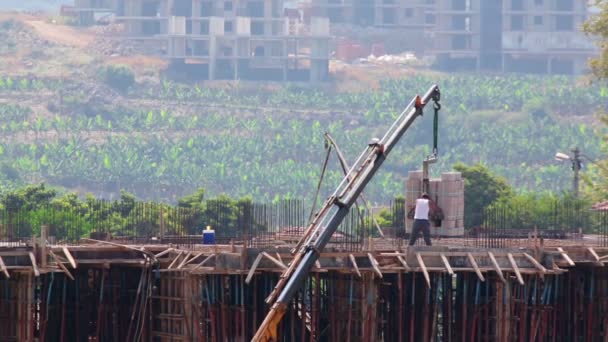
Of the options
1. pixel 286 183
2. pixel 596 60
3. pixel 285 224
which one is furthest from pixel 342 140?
pixel 285 224

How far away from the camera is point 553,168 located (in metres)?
188

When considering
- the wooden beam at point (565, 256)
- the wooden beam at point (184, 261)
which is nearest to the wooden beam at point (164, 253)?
the wooden beam at point (184, 261)

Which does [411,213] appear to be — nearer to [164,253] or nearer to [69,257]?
[164,253]

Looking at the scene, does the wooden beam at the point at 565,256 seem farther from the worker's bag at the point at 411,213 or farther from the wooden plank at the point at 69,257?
the wooden plank at the point at 69,257

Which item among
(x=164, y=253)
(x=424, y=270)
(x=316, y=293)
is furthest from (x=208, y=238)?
(x=424, y=270)

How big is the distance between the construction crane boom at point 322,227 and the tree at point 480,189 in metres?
38.3

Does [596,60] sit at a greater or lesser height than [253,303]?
greater

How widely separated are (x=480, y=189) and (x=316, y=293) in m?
42.5

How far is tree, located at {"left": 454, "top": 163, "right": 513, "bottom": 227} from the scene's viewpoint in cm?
9294

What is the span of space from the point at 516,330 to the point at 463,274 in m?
1.87

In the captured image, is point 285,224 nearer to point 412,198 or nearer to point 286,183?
point 412,198

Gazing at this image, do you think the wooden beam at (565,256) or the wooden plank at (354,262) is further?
the wooden beam at (565,256)

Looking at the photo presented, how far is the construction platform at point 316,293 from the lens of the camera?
52.1 metres

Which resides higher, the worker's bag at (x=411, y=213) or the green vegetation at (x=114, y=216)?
the worker's bag at (x=411, y=213)
